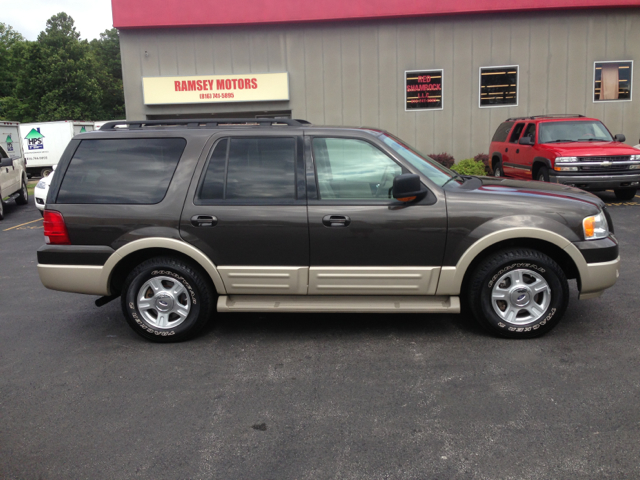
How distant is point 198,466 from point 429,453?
128cm

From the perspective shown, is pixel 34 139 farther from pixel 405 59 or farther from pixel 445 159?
pixel 445 159

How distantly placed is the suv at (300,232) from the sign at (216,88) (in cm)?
1367

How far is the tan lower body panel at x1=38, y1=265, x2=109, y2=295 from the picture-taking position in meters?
5.05

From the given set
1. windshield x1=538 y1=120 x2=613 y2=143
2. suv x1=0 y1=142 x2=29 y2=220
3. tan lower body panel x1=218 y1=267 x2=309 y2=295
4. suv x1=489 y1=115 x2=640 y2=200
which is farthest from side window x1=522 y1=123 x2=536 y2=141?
suv x1=0 y1=142 x2=29 y2=220

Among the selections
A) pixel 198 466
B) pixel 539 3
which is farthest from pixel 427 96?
pixel 198 466

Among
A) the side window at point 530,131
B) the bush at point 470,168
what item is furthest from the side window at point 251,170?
the bush at point 470,168

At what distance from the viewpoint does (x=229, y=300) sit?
5090 millimetres

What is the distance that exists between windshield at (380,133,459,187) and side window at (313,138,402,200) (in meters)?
0.20

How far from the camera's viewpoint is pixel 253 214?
4.89 m

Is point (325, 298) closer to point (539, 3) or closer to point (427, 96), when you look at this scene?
point (427, 96)

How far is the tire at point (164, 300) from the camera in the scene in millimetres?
5027

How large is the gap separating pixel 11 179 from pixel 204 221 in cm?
1239

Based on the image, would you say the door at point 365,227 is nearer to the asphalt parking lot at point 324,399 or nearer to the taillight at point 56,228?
the asphalt parking lot at point 324,399

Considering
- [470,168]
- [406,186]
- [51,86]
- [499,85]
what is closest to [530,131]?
[470,168]
